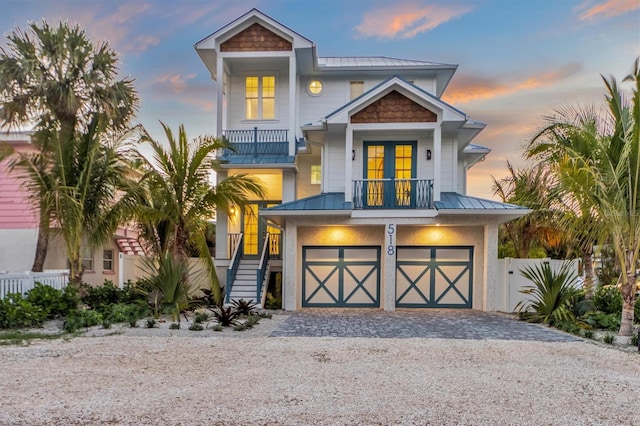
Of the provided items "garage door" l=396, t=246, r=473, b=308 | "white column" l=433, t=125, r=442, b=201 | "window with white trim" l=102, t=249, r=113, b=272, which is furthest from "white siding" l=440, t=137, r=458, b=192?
"window with white trim" l=102, t=249, r=113, b=272

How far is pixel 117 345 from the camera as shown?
7348 millimetres

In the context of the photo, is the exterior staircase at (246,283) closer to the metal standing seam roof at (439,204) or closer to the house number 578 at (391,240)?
the metal standing seam roof at (439,204)

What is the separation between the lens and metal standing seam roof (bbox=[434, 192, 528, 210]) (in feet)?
39.4

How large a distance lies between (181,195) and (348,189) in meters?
5.30

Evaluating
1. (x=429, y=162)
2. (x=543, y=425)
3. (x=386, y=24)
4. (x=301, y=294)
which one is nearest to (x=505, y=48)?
(x=386, y=24)

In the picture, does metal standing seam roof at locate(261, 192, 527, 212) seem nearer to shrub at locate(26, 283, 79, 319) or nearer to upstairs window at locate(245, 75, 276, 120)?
upstairs window at locate(245, 75, 276, 120)

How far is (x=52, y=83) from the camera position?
11.5 metres

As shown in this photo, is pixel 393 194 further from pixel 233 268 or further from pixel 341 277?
pixel 233 268

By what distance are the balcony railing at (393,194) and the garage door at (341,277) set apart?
176 cm

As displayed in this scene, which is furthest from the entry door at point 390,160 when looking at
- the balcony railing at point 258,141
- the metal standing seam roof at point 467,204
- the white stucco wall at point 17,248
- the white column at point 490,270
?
the white stucco wall at point 17,248

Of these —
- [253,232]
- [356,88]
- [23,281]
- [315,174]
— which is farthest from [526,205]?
[23,281]

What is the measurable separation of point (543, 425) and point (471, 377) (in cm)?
158

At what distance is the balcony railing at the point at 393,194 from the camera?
12.8 metres

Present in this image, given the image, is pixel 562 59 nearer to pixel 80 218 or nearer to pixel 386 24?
pixel 386 24
